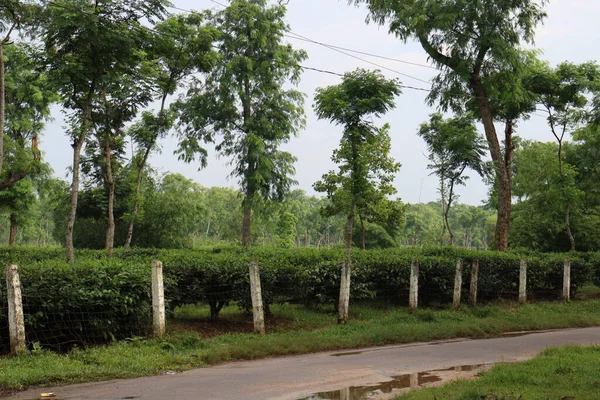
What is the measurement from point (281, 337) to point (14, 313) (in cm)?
479

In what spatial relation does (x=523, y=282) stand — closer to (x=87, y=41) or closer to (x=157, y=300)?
(x=157, y=300)

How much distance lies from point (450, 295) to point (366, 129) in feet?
18.5

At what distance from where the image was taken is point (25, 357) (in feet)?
25.0

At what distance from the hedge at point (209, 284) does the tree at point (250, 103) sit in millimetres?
15572

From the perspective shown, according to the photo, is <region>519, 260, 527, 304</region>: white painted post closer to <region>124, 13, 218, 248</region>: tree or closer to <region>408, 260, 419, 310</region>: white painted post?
<region>408, 260, 419, 310</region>: white painted post

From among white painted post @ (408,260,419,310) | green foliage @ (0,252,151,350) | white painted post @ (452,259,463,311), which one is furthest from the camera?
white painted post @ (452,259,463,311)

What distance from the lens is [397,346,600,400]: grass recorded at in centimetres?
588

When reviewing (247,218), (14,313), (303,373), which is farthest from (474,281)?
(247,218)

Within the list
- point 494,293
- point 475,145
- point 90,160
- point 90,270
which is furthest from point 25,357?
point 90,160

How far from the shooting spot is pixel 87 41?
39.3ft

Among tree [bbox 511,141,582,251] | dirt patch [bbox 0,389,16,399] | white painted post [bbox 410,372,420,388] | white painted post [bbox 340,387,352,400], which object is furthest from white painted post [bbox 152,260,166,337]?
tree [bbox 511,141,582,251]

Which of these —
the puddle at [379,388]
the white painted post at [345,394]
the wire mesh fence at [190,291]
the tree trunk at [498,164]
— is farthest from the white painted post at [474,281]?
the white painted post at [345,394]

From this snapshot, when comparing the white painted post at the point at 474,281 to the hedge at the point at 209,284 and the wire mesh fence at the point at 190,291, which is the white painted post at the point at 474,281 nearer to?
the wire mesh fence at the point at 190,291

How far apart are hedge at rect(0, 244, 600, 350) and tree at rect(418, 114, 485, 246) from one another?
390 centimetres
